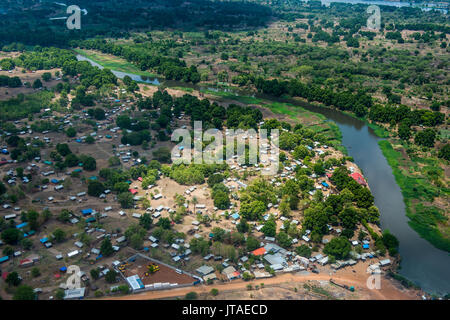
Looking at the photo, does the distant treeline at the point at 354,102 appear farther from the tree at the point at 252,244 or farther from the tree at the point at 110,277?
the tree at the point at 110,277

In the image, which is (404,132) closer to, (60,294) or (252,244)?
(252,244)

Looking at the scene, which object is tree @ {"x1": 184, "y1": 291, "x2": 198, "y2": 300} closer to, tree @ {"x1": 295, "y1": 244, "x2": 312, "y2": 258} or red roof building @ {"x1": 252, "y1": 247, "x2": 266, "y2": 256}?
red roof building @ {"x1": 252, "y1": 247, "x2": 266, "y2": 256}

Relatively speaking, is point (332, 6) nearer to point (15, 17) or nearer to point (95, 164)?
point (15, 17)

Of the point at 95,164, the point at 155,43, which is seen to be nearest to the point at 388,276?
the point at 95,164

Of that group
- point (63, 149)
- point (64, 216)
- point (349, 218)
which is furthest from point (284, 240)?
point (63, 149)

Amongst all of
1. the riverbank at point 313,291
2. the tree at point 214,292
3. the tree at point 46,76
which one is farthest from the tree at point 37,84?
the tree at point 214,292

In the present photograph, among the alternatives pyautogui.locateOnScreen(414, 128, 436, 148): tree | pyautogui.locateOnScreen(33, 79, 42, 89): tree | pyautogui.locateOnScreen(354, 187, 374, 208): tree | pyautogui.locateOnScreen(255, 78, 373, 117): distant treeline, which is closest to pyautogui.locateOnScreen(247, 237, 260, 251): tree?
pyautogui.locateOnScreen(354, 187, 374, 208): tree
